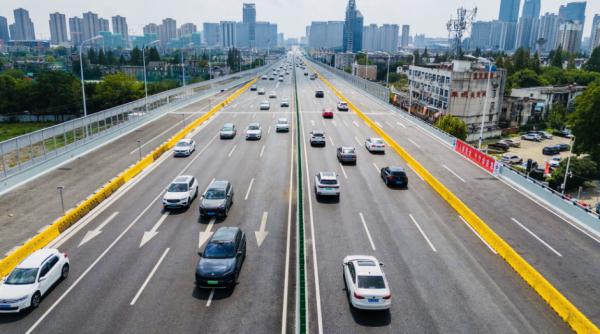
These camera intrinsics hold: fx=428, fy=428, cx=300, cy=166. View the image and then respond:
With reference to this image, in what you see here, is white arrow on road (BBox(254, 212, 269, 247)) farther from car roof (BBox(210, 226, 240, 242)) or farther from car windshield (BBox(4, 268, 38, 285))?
car windshield (BBox(4, 268, 38, 285))

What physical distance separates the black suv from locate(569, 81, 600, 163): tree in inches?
2317

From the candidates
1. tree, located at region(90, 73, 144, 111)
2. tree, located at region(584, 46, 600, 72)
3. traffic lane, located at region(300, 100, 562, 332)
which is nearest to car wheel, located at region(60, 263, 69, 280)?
traffic lane, located at region(300, 100, 562, 332)

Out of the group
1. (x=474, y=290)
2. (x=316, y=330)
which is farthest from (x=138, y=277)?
(x=474, y=290)

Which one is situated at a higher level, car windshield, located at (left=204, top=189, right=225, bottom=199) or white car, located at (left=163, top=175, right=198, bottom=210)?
car windshield, located at (left=204, top=189, right=225, bottom=199)

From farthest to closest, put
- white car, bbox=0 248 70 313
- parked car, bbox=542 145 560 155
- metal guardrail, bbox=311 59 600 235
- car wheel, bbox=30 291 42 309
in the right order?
parked car, bbox=542 145 560 155
metal guardrail, bbox=311 59 600 235
car wheel, bbox=30 291 42 309
white car, bbox=0 248 70 313

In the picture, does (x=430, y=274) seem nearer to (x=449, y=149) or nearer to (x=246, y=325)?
(x=246, y=325)

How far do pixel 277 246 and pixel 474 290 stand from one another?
362 inches

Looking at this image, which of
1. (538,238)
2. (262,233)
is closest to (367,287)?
(262,233)

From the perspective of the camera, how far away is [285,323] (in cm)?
1528

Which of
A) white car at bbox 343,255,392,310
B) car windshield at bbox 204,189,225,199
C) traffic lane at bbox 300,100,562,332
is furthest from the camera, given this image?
car windshield at bbox 204,189,225,199

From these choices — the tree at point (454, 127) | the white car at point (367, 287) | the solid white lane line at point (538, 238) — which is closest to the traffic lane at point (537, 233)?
the solid white lane line at point (538, 238)

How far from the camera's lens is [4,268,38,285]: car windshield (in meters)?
16.1

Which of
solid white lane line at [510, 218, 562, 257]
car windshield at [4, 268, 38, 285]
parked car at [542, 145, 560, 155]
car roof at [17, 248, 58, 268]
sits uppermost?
car roof at [17, 248, 58, 268]

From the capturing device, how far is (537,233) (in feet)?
76.2
